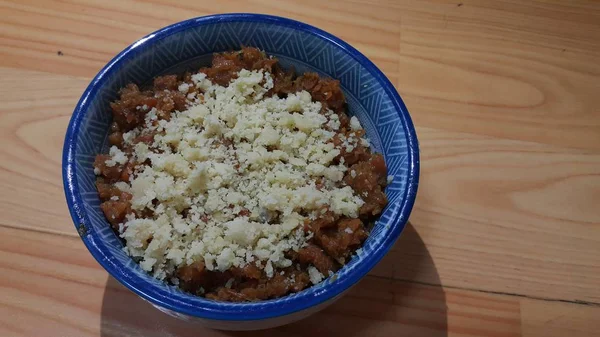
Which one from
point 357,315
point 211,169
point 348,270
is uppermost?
point 211,169

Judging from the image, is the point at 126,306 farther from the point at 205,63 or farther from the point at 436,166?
the point at 436,166

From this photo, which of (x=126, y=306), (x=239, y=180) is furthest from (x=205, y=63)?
(x=126, y=306)

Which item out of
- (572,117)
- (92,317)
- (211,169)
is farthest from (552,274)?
(92,317)

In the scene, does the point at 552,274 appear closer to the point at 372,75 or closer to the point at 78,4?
the point at 372,75

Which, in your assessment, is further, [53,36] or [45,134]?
[53,36]

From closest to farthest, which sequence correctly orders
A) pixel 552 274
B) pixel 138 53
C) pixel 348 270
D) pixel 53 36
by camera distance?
1. pixel 348 270
2. pixel 138 53
3. pixel 552 274
4. pixel 53 36

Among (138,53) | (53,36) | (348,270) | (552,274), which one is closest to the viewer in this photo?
(348,270)

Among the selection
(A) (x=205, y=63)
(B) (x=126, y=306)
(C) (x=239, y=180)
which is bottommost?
(B) (x=126, y=306)
